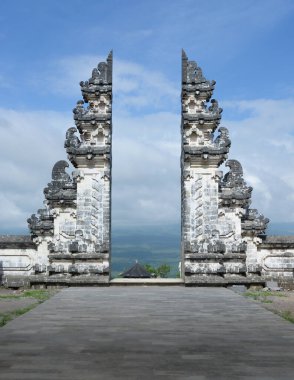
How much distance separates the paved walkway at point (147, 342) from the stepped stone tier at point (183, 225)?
18.2ft

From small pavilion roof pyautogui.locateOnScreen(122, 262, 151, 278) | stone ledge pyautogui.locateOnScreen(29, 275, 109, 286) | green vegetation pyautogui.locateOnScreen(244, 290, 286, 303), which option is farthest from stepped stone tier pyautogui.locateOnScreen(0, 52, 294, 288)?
small pavilion roof pyautogui.locateOnScreen(122, 262, 151, 278)

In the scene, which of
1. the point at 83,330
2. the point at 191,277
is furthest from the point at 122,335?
the point at 191,277

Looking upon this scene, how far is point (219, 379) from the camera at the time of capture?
535 centimetres

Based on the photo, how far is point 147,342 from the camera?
7.23 meters

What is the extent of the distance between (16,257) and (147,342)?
11697mm

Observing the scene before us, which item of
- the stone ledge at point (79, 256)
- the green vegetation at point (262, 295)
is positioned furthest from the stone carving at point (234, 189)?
the stone ledge at point (79, 256)

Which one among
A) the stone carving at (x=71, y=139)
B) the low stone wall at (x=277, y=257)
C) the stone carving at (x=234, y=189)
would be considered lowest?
the low stone wall at (x=277, y=257)

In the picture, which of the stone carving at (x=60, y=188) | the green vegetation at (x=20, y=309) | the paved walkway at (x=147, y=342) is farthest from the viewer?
the stone carving at (x=60, y=188)

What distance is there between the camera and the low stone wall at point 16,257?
705 inches

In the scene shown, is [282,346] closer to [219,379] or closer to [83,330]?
[219,379]

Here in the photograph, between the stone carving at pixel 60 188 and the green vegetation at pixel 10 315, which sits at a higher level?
the stone carving at pixel 60 188

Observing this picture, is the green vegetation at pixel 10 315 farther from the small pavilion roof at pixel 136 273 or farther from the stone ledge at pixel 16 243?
the small pavilion roof at pixel 136 273

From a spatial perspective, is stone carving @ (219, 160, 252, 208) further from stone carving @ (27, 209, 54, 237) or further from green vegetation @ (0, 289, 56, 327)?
green vegetation @ (0, 289, 56, 327)

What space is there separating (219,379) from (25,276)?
1333cm
